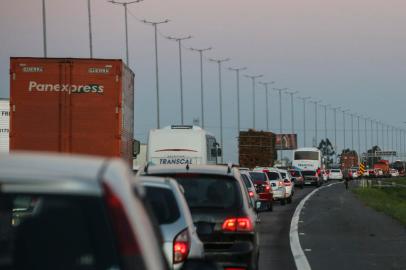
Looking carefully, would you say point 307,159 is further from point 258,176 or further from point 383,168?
point 383,168

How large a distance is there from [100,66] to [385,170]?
521ft

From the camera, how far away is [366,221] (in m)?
33.3

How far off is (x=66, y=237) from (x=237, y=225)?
922cm

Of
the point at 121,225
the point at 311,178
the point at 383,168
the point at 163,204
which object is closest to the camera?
the point at 121,225

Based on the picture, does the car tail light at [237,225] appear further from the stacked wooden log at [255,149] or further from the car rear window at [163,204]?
the stacked wooden log at [255,149]

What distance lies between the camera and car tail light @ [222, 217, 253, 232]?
13.0 meters

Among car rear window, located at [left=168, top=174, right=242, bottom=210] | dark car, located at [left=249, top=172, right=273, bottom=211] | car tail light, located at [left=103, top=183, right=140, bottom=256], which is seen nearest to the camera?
car tail light, located at [left=103, top=183, right=140, bottom=256]

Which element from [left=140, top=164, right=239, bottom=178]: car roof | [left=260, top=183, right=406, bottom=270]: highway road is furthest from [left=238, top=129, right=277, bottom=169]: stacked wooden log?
[left=140, top=164, right=239, bottom=178]: car roof

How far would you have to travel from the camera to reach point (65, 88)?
23.8m

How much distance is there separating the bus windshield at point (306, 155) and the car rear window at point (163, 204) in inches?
3563

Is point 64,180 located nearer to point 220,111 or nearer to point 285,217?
point 285,217

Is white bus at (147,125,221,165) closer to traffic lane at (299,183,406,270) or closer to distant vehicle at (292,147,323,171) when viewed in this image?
traffic lane at (299,183,406,270)

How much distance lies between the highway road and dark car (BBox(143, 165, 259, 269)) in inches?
184

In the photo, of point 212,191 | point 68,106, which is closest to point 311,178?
point 68,106
